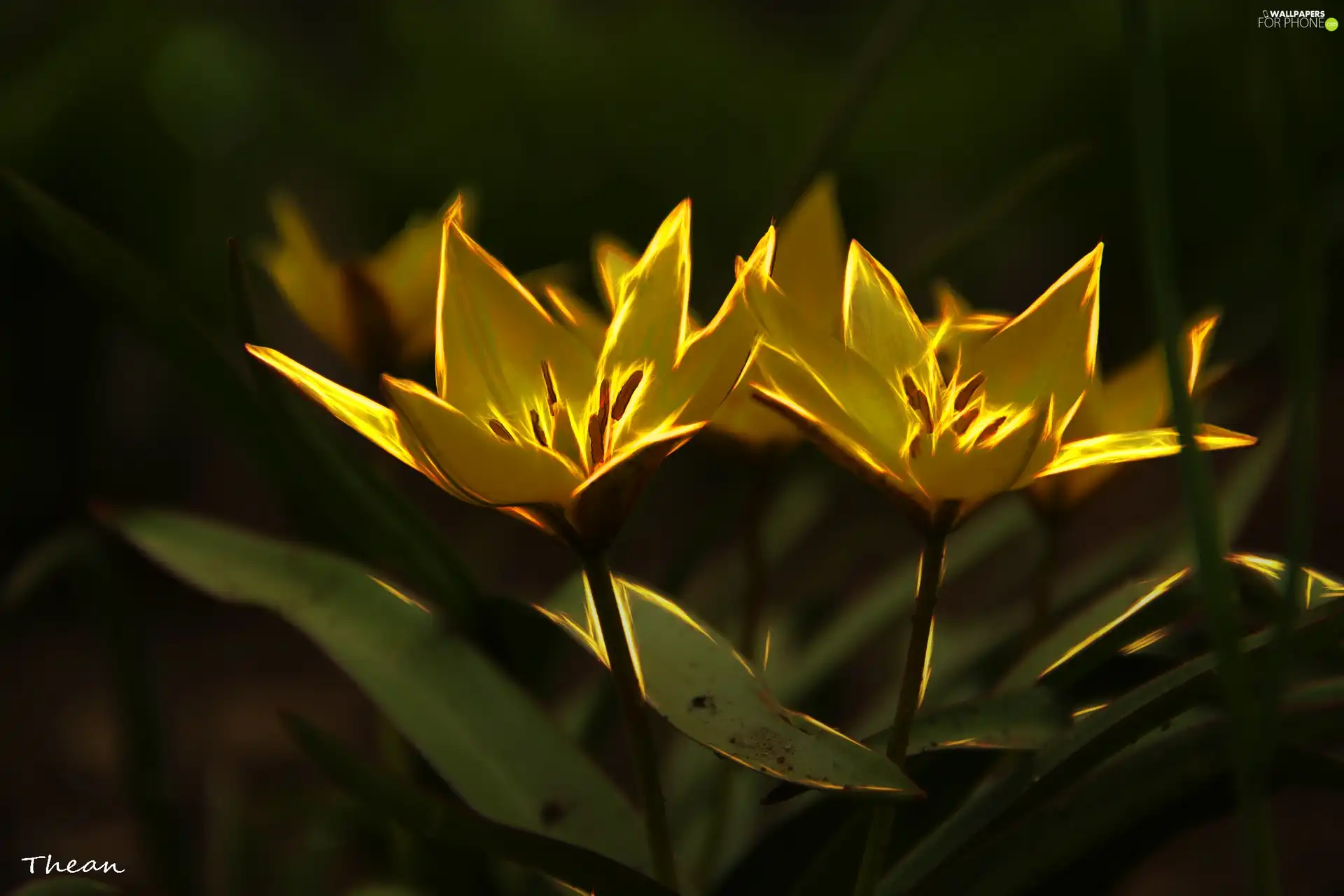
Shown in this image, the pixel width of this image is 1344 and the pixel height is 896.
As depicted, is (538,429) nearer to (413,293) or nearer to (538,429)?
(538,429)

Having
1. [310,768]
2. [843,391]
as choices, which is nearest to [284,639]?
[310,768]

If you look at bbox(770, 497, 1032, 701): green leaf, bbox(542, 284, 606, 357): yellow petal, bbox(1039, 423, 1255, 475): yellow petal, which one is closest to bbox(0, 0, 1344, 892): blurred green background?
bbox(770, 497, 1032, 701): green leaf

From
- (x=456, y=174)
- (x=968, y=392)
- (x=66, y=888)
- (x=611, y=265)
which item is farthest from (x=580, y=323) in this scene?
(x=456, y=174)

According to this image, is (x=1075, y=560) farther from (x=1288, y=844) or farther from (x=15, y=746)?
(x=15, y=746)

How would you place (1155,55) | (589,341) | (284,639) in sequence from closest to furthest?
(1155,55) < (589,341) < (284,639)

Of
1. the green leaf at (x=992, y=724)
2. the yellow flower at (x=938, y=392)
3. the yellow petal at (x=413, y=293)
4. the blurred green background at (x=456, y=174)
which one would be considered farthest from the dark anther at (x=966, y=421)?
the blurred green background at (x=456, y=174)

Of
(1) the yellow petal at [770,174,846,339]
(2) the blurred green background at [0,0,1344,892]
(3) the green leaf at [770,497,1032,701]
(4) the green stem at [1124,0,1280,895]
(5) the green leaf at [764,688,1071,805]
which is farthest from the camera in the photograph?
(2) the blurred green background at [0,0,1344,892]

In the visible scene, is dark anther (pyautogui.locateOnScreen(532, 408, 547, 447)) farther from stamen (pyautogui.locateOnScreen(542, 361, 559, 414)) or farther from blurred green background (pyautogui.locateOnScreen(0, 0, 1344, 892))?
blurred green background (pyautogui.locateOnScreen(0, 0, 1344, 892))
